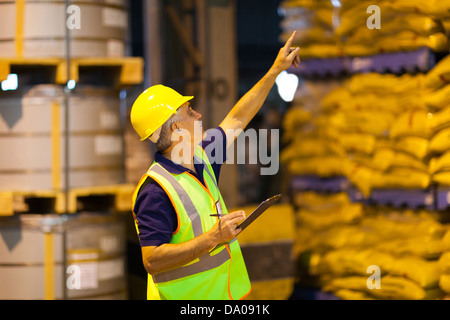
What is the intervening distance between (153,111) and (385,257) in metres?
2.24

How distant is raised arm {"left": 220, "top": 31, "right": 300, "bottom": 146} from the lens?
3.07m

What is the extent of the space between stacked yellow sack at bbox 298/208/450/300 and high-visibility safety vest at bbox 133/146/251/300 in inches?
65.2

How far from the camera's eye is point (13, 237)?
4.40 m

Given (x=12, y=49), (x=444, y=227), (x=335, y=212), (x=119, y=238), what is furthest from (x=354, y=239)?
(x=12, y=49)

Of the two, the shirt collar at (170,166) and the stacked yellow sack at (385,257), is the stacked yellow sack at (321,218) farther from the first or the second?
the shirt collar at (170,166)

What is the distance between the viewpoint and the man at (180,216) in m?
2.61

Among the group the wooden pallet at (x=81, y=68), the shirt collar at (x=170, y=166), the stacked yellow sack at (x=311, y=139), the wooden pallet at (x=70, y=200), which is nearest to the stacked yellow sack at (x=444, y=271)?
the stacked yellow sack at (x=311, y=139)

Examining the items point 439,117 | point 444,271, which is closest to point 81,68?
point 439,117

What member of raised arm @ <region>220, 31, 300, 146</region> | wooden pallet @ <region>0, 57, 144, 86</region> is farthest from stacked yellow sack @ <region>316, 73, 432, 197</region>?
wooden pallet @ <region>0, 57, 144, 86</region>

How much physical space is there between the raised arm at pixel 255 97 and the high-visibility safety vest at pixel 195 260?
1.36 ft

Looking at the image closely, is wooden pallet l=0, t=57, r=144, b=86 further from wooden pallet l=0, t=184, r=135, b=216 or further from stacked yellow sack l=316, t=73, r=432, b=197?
stacked yellow sack l=316, t=73, r=432, b=197

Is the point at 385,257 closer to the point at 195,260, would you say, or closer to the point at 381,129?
the point at 381,129
